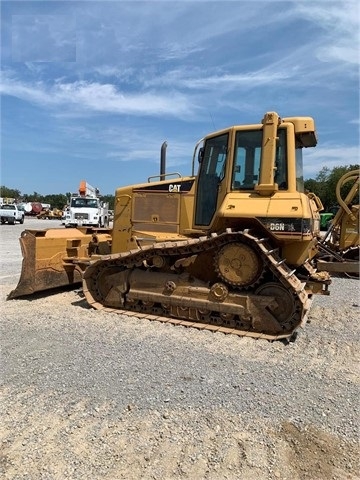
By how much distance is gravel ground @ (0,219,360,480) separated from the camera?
2830 mm

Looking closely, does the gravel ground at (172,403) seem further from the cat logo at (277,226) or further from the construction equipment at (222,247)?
the cat logo at (277,226)

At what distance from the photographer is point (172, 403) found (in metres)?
3.63

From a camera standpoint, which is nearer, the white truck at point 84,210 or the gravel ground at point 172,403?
the gravel ground at point 172,403

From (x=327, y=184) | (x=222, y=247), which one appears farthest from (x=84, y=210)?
(x=327, y=184)

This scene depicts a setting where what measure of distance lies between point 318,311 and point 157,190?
348 centimetres

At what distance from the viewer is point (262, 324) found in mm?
5793

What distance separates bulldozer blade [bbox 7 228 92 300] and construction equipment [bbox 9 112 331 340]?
0.06 feet

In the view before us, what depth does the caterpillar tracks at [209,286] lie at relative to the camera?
578 centimetres

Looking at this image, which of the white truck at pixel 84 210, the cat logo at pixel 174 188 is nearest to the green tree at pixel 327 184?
the white truck at pixel 84 210

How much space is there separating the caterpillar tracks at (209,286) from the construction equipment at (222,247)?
15 millimetres

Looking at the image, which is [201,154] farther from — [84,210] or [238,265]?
[84,210]

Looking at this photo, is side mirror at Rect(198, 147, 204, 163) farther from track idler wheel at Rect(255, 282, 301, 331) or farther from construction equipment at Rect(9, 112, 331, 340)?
track idler wheel at Rect(255, 282, 301, 331)

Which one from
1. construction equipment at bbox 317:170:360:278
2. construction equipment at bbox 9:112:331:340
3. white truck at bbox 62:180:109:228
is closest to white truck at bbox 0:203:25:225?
white truck at bbox 62:180:109:228

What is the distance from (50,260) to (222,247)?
3301mm
